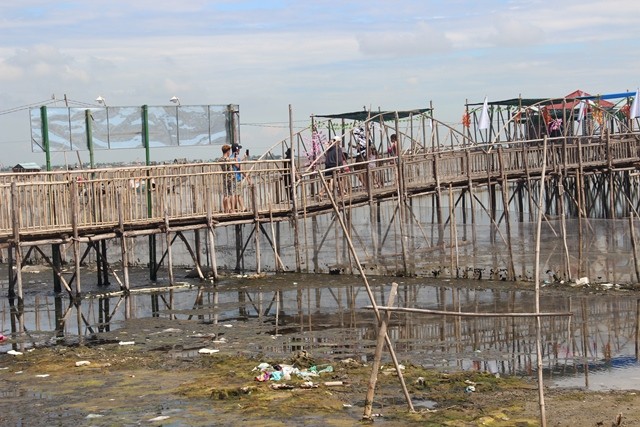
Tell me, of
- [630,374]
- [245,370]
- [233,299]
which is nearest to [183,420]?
[245,370]

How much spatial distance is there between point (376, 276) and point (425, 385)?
11.4 m

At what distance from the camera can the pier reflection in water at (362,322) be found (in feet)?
49.6

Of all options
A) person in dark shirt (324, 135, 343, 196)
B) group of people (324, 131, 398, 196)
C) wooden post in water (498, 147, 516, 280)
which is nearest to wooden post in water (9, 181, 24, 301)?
group of people (324, 131, 398, 196)

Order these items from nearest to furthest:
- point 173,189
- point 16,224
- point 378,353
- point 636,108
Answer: point 378,353
point 16,224
point 173,189
point 636,108

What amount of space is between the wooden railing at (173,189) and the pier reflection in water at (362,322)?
170 cm

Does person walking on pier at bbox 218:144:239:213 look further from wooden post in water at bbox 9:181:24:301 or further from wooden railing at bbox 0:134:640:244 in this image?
wooden post in water at bbox 9:181:24:301

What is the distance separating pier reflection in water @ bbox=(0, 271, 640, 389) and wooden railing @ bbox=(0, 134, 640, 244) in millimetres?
1702

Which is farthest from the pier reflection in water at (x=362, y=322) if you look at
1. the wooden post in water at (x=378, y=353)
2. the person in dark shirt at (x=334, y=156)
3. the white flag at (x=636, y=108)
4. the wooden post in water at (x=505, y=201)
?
the white flag at (x=636, y=108)

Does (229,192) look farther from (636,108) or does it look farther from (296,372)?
(636,108)

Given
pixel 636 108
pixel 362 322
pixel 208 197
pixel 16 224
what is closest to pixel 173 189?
pixel 208 197

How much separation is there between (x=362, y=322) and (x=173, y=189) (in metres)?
7.17

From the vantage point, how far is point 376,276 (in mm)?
24578

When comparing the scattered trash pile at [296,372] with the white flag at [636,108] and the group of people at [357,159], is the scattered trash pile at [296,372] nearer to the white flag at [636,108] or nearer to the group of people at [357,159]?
the group of people at [357,159]

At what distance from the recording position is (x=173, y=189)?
24.1 meters
